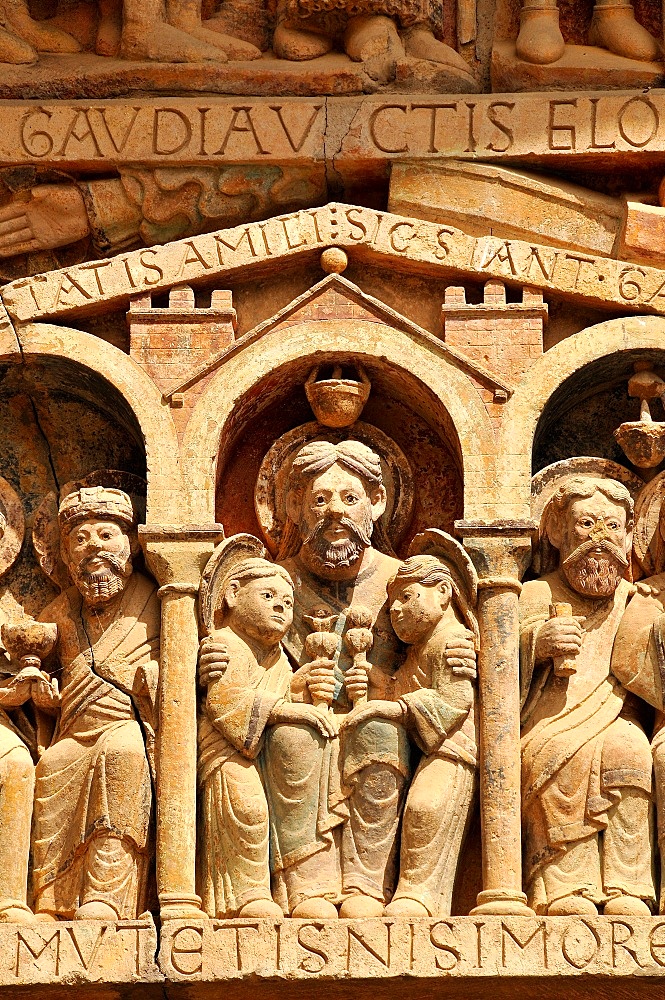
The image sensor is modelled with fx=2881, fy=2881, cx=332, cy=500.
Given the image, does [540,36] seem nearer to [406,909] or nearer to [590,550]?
[590,550]

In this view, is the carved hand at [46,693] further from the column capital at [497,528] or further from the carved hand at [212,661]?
the column capital at [497,528]

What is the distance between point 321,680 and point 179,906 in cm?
101

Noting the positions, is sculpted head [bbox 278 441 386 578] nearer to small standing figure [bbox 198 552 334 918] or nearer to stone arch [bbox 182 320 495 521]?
small standing figure [bbox 198 552 334 918]

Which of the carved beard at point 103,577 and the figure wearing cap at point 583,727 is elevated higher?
the carved beard at point 103,577

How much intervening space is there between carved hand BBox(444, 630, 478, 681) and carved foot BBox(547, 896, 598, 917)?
Result: 0.90 metres

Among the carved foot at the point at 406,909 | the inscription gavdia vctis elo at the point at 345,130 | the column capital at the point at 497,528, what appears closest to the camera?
the carved foot at the point at 406,909

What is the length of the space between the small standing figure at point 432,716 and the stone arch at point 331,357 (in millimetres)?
383

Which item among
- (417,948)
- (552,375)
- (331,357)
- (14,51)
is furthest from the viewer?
(14,51)

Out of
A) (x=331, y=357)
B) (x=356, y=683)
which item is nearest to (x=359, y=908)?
(x=356, y=683)

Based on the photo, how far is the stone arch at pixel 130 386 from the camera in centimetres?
1093

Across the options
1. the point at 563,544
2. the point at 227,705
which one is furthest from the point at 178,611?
the point at 563,544

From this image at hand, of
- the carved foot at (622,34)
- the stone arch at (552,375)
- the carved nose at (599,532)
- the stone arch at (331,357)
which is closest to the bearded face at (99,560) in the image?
the stone arch at (331,357)

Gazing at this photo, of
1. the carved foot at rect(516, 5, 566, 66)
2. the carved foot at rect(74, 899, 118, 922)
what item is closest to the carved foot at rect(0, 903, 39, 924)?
the carved foot at rect(74, 899, 118, 922)

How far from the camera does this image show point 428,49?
1159 centimetres
